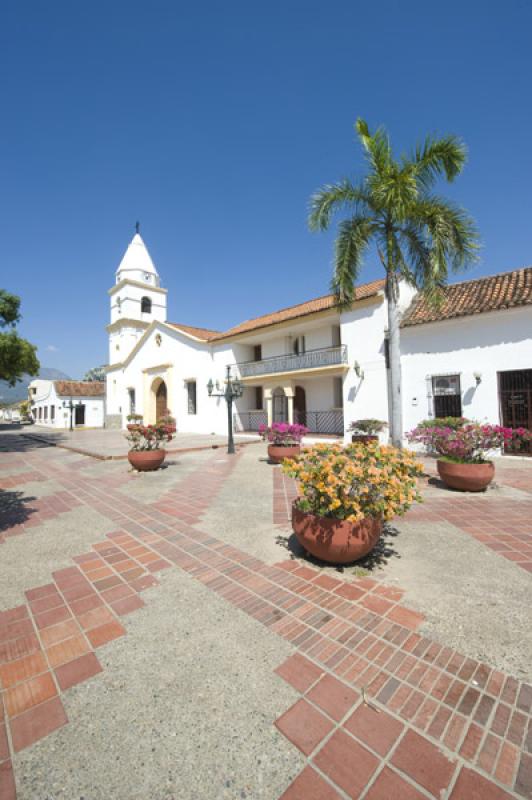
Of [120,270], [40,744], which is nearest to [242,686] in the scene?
[40,744]

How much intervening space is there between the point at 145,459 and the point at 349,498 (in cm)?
711

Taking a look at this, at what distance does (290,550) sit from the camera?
4.00 metres

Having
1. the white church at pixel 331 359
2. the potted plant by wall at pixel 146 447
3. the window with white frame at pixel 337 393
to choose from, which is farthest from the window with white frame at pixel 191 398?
the potted plant by wall at pixel 146 447

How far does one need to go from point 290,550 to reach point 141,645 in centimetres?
198

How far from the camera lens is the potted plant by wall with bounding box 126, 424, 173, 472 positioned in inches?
357

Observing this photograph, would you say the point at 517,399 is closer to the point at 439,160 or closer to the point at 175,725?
the point at 439,160

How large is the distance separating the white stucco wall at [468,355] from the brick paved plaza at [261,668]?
7715 millimetres

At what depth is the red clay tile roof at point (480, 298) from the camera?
35.2 feet

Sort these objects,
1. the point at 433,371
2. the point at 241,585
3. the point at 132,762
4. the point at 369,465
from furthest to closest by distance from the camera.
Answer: the point at 433,371 < the point at 369,465 < the point at 241,585 < the point at 132,762

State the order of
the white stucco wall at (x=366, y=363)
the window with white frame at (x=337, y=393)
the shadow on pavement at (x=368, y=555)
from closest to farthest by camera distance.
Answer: the shadow on pavement at (x=368, y=555) → the white stucco wall at (x=366, y=363) → the window with white frame at (x=337, y=393)

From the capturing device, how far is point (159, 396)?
978 inches

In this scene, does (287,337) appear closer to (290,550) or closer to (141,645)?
(290,550)

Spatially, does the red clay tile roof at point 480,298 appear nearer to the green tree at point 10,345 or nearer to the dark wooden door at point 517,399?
the dark wooden door at point 517,399

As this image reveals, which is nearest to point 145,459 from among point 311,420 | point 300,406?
point 311,420
